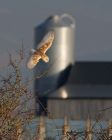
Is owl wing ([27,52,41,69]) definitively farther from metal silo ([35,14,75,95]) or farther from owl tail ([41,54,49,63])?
metal silo ([35,14,75,95])

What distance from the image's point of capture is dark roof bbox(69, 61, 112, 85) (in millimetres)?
62000

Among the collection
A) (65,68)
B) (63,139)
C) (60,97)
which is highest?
(65,68)

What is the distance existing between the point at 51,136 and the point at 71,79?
2339 inches

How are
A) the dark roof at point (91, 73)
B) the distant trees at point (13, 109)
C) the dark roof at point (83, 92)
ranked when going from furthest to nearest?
the dark roof at point (91, 73) → the dark roof at point (83, 92) → the distant trees at point (13, 109)

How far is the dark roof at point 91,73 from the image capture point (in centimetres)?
6200

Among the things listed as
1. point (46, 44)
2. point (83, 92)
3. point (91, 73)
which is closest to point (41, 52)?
point (46, 44)

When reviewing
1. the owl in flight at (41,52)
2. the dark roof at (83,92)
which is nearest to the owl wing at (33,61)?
the owl in flight at (41,52)

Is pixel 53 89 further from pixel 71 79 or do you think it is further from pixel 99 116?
pixel 99 116

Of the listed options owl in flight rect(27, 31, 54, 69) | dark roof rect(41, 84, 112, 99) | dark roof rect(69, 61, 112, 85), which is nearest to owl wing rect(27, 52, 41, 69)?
owl in flight rect(27, 31, 54, 69)

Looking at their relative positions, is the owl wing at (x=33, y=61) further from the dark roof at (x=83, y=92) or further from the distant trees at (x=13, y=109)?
the dark roof at (x=83, y=92)

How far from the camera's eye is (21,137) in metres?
2.56

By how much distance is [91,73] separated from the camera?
214ft

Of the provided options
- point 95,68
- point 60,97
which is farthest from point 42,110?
point 95,68

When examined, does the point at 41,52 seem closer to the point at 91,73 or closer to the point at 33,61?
the point at 33,61
